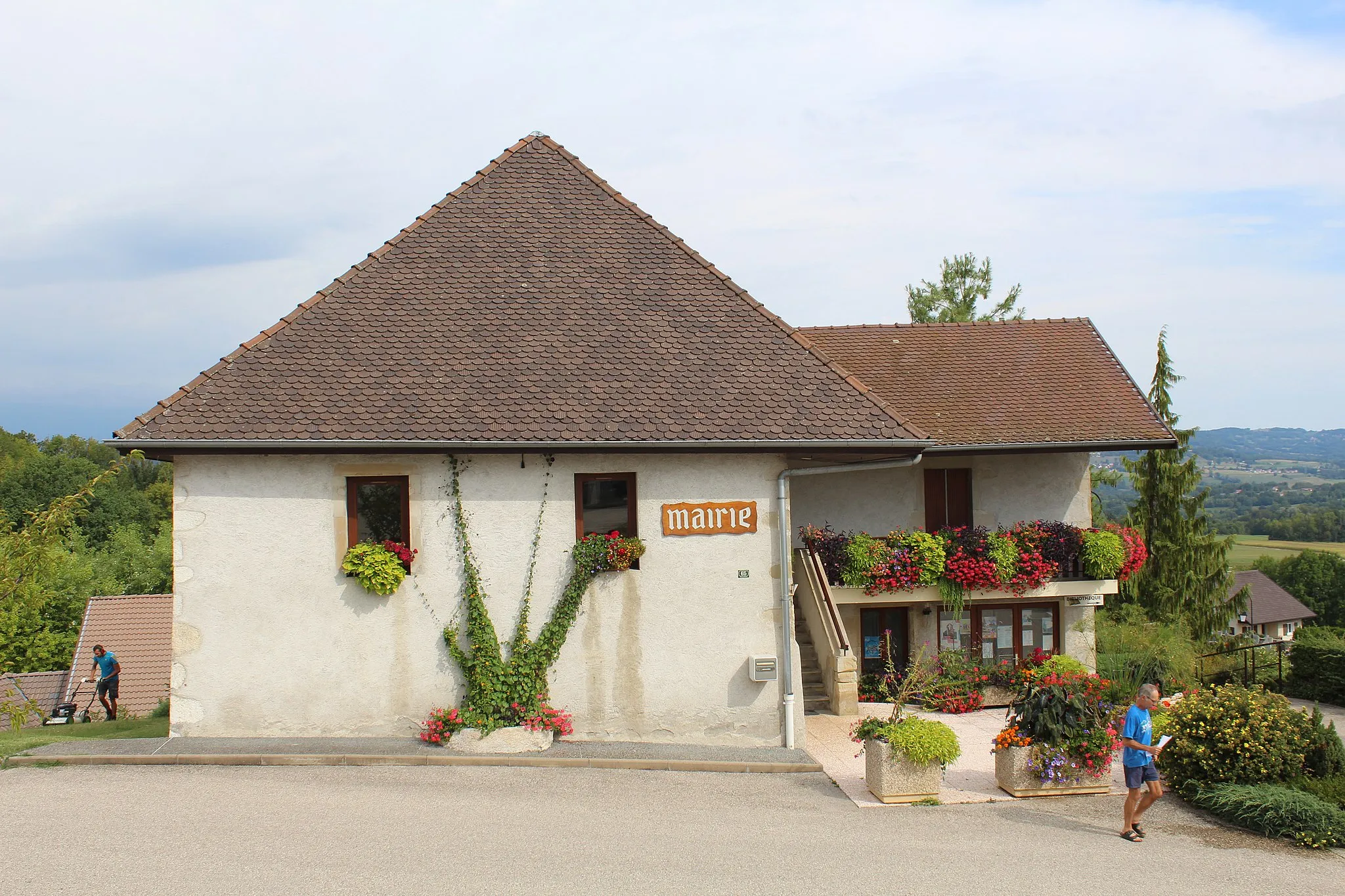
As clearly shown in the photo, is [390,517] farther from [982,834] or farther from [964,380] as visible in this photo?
[964,380]

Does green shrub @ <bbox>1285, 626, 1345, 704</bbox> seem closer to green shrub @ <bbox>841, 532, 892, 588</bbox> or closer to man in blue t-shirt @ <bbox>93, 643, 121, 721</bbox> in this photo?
green shrub @ <bbox>841, 532, 892, 588</bbox>

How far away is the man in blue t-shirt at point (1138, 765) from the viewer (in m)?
10.2

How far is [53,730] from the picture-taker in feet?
52.8

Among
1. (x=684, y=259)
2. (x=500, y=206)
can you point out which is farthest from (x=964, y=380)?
(x=500, y=206)

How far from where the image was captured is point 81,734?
14625 mm

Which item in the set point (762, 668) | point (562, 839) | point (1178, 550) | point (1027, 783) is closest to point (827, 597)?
point (762, 668)

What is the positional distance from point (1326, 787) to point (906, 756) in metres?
4.14

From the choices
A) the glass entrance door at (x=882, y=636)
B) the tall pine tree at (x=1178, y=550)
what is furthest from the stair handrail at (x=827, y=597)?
the tall pine tree at (x=1178, y=550)

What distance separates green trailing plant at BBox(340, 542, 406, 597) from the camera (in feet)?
40.9

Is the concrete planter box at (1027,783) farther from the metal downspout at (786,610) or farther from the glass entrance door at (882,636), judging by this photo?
the glass entrance door at (882,636)

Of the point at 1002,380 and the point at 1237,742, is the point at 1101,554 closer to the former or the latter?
the point at 1002,380

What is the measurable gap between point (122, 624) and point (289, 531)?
27.4 meters

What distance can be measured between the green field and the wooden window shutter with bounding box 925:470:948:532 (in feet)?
292

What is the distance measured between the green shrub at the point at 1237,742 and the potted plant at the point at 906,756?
8.14ft
